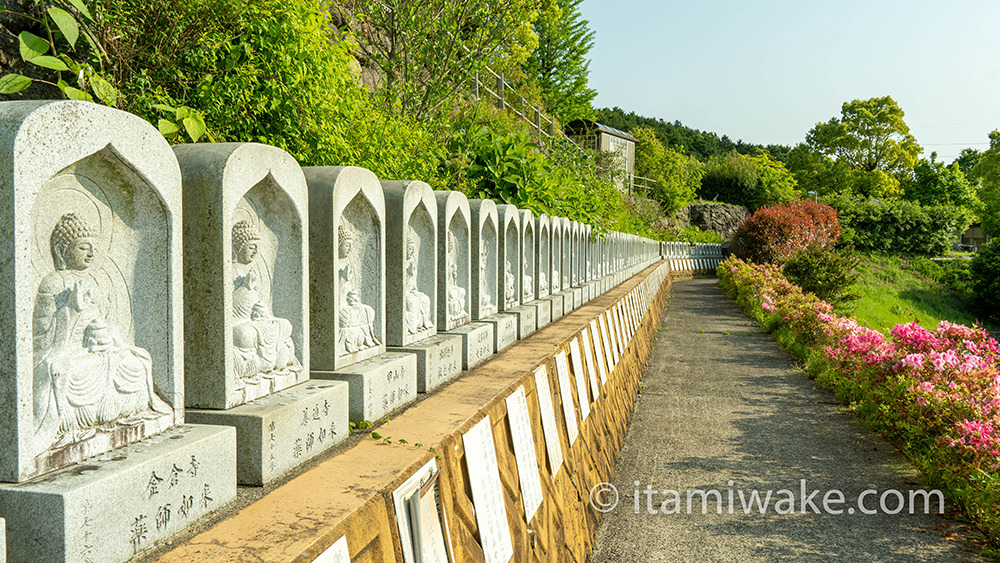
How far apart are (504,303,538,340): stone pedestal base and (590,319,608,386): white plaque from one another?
0.54 meters

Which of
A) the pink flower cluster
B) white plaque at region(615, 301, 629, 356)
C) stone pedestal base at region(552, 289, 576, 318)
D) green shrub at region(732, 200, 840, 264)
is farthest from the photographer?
green shrub at region(732, 200, 840, 264)

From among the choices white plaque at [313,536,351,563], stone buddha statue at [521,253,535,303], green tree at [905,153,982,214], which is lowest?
white plaque at [313,536,351,563]

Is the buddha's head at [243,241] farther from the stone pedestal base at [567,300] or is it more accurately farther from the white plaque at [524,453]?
the stone pedestal base at [567,300]

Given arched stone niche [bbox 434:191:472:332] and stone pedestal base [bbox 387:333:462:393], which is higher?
arched stone niche [bbox 434:191:472:332]

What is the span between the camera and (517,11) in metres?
8.18

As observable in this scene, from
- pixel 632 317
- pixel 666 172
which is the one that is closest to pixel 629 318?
pixel 632 317

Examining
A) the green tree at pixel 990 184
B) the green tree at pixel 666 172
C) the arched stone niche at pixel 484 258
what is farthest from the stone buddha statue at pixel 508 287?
the green tree at pixel 990 184

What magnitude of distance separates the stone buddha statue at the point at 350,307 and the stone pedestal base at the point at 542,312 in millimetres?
2896

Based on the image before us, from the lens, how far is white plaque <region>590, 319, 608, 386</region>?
5863 mm

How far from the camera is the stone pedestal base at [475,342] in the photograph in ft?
12.6

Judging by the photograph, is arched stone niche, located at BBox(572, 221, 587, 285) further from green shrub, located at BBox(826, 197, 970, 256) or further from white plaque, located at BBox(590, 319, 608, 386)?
green shrub, located at BBox(826, 197, 970, 256)

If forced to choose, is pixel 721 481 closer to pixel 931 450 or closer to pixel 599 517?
pixel 599 517

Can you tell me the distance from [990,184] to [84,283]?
219ft

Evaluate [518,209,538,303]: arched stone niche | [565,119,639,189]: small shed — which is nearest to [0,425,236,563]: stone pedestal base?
[518,209,538,303]: arched stone niche
